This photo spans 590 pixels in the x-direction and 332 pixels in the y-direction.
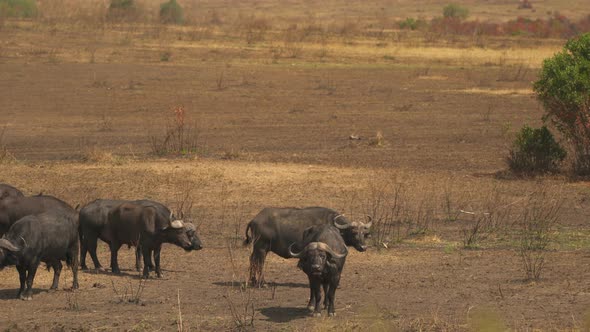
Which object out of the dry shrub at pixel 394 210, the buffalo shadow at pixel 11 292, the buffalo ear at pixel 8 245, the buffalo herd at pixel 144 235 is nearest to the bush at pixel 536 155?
the dry shrub at pixel 394 210

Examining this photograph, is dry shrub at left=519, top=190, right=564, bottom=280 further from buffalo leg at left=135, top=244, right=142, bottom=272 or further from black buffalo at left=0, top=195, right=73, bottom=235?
black buffalo at left=0, top=195, right=73, bottom=235

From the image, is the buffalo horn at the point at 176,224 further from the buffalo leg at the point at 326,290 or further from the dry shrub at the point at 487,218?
the dry shrub at the point at 487,218

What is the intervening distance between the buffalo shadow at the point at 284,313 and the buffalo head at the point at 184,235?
2118 millimetres

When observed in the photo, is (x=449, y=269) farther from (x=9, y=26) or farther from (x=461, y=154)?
(x=9, y=26)

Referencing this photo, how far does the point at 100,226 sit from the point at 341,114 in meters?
15.1

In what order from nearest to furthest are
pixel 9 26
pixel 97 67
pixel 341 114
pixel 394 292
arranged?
pixel 394 292, pixel 341 114, pixel 97 67, pixel 9 26

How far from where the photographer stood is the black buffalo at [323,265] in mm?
10938

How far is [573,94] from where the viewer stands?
19.9 meters

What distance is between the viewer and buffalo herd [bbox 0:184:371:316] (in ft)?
36.9

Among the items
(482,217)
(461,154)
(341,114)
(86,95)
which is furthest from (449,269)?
(86,95)

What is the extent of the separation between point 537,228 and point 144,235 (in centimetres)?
532

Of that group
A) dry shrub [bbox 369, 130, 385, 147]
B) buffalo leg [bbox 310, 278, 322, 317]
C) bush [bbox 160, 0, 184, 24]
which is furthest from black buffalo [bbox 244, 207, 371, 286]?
bush [bbox 160, 0, 184, 24]

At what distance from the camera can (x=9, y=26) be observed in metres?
44.6

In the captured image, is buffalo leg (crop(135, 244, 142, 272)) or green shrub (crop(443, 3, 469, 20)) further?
green shrub (crop(443, 3, 469, 20))
